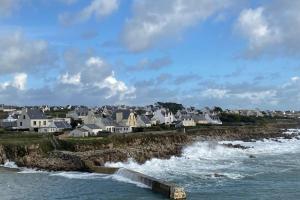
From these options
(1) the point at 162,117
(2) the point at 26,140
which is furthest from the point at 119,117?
(2) the point at 26,140

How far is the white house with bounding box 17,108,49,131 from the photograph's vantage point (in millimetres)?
68188

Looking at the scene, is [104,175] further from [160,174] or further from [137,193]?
[137,193]

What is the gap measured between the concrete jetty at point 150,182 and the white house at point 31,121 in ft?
86.7

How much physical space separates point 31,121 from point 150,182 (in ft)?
125

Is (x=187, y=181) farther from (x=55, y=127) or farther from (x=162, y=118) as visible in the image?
(x=162, y=118)

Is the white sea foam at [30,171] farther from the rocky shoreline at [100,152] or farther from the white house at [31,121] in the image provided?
the white house at [31,121]

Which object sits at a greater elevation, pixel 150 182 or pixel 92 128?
pixel 92 128

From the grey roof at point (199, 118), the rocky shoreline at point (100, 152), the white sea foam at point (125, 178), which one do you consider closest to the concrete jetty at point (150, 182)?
the white sea foam at point (125, 178)

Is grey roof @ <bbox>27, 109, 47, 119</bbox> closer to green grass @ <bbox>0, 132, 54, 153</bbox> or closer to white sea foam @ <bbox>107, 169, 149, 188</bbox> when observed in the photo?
green grass @ <bbox>0, 132, 54, 153</bbox>

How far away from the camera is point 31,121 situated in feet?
224

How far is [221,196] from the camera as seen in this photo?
100 ft

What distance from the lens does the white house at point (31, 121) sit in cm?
6819

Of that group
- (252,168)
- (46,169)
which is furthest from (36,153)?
(252,168)

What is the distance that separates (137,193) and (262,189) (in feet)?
27.5
